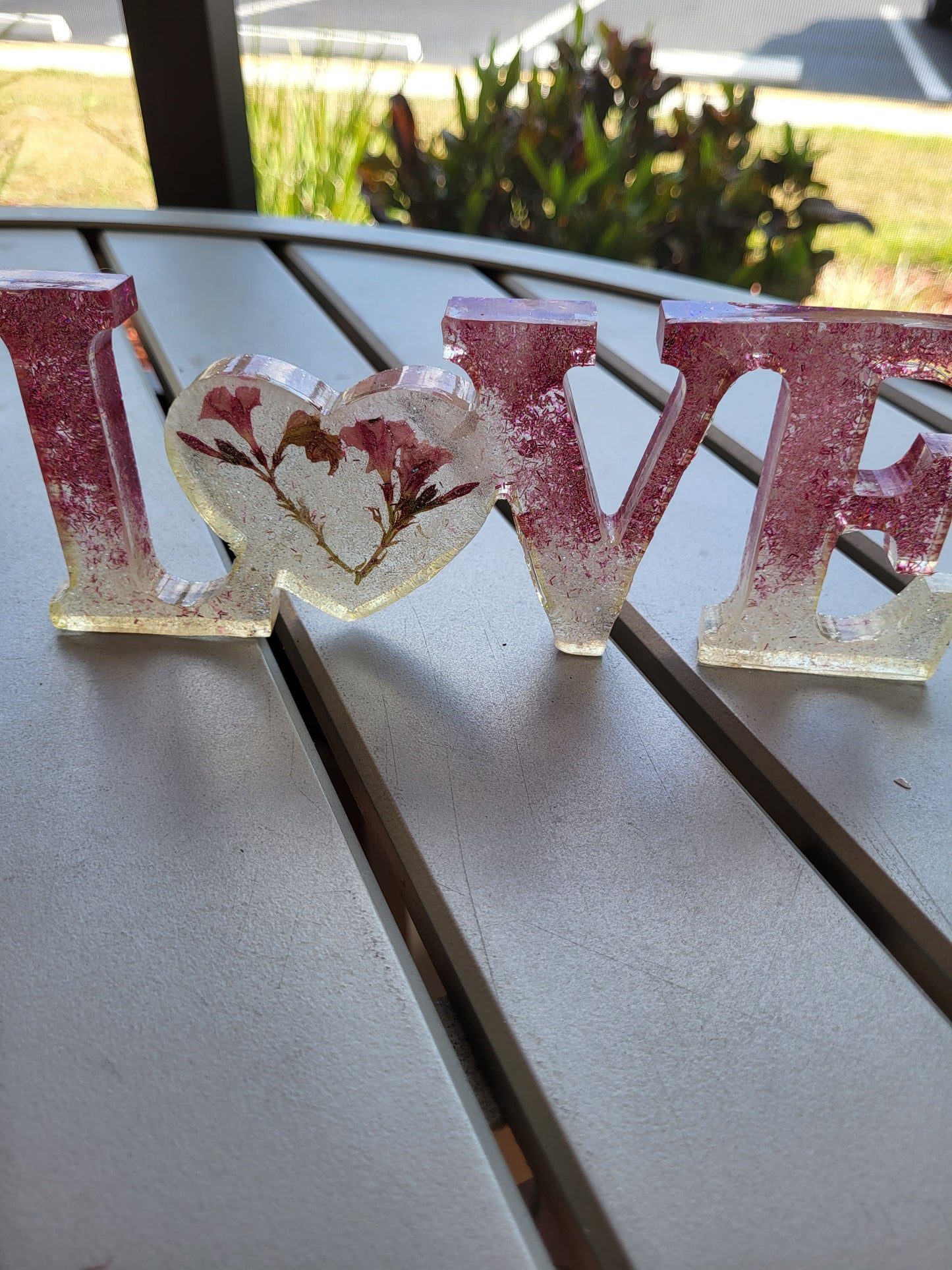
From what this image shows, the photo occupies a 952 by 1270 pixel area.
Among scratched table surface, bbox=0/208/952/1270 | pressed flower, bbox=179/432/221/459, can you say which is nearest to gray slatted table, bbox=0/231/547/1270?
scratched table surface, bbox=0/208/952/1270

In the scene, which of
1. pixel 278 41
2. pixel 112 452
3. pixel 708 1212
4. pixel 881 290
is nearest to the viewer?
pixel 708 1212

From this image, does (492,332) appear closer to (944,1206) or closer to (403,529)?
(403,529)

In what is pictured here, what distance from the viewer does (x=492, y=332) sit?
2.01 ft

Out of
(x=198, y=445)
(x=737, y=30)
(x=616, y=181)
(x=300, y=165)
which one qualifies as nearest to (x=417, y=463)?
(x=198, y=445)

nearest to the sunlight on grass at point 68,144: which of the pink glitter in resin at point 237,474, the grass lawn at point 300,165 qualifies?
the grass lawn at point 300,165

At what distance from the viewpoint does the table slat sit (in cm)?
42

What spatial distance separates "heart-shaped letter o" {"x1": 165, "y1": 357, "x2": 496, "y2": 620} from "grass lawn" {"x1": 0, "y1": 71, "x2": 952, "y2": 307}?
2064mm

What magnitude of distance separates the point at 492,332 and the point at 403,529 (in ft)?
0.46

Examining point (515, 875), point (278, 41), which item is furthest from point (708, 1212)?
point (278, 41)

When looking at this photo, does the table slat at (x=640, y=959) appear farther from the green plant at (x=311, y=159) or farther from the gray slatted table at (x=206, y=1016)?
the green plant at (x=311, y=159)

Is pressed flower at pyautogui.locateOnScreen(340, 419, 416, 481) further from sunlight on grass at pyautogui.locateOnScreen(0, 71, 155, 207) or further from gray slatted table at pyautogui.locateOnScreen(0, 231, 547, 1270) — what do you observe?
sunlight on grass at pyautogui.locateOnScreen(0, 71, 155, 207)

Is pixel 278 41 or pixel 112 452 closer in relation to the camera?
pixel 112 452

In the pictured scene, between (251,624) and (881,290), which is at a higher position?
(251,624)

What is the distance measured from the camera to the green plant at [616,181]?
2145 millimetres
